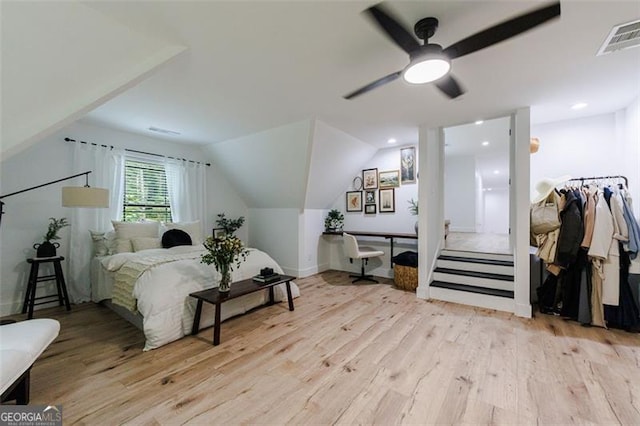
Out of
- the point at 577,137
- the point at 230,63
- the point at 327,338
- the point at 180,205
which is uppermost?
the point at 230,63

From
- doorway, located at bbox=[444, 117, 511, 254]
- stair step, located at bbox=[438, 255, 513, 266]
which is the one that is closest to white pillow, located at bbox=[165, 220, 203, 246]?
stair step, located at bbox=[438, 255, 513, 266]

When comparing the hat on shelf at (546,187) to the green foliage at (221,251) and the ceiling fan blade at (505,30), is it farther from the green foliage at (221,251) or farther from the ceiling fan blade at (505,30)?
the green foliage at (221,251)

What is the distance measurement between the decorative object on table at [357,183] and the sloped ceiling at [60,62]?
4.09m

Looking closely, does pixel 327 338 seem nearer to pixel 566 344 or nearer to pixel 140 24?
pixel 566 344

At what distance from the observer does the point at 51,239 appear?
336 centimetres

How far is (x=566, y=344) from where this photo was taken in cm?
243

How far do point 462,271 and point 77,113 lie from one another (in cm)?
475

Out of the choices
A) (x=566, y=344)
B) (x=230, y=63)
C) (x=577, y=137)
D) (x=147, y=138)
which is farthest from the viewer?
(x=147, y=138)

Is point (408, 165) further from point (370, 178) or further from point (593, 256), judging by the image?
point (593, 256)

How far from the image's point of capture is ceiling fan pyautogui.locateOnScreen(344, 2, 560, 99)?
134 centimetres

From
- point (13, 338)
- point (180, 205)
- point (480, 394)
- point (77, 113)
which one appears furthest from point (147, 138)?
point (480, 394)

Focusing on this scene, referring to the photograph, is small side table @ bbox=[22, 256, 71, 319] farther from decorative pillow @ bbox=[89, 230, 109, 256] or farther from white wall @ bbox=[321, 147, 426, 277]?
white wall @ bbox=[321, 147, 426, 277]

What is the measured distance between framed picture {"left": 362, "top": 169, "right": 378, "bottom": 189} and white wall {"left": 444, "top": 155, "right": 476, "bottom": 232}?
2.61 metres

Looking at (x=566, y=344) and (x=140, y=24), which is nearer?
(x=140, y=24)
